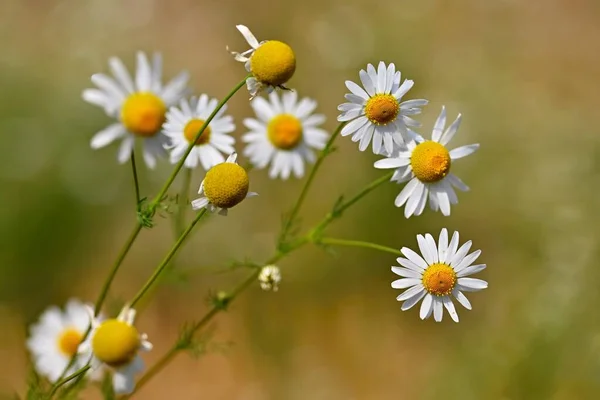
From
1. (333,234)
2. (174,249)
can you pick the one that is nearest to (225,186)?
(174,249)

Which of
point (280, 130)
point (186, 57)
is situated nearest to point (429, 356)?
point (280, 130)

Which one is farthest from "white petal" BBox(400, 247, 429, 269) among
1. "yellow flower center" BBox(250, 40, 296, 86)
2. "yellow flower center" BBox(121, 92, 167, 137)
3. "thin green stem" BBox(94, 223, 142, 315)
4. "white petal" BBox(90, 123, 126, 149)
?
"white petal" BBox(90, 123, 126, 149)

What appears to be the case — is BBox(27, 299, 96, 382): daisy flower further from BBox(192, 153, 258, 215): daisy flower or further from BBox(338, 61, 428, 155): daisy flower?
BBox(338, 61, 428, 155): daisy flower

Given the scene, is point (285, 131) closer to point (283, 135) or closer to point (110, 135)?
point (283, 135)

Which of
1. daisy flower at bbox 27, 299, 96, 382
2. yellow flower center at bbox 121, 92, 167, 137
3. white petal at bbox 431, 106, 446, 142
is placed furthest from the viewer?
daisy flower at bbox 27, 299, 96, 382

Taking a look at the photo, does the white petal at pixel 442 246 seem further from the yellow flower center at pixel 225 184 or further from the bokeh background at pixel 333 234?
the bokeh background at pixel 333 234

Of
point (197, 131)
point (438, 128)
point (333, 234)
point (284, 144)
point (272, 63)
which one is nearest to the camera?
point (272, 63)
